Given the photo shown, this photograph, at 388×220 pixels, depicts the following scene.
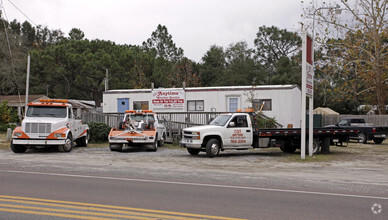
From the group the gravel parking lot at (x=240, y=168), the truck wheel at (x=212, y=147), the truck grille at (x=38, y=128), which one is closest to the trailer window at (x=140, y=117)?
the gravel parking lot at (x=240, y=168)

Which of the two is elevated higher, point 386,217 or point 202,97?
point 202,97

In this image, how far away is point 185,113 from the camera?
80.8 feet

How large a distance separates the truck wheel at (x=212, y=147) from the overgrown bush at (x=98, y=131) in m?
8.38

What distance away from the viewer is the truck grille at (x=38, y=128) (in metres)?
16.8

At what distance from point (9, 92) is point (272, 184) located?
49843 millimetres

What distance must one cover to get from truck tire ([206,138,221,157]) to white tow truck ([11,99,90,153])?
256 inches

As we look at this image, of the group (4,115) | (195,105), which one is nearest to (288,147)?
(195,105)

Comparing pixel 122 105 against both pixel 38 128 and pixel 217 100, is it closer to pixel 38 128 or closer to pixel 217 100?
pixel 217 100

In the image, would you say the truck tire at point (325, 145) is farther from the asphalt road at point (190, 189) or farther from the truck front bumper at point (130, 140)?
the truck front bumper at point (130, 140)

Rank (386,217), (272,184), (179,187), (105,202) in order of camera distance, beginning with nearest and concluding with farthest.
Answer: (386,217), (105,202), (179,187), (272,184)

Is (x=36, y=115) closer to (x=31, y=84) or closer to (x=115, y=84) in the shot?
(x=115, y=84)

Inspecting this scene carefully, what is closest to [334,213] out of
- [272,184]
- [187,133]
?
[272,184]

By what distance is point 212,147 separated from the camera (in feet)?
52.4

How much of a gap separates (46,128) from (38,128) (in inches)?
13.5
